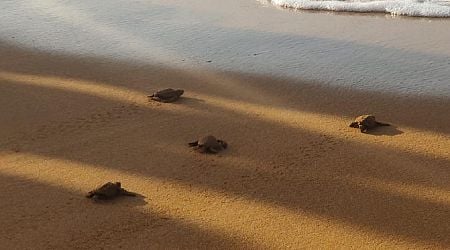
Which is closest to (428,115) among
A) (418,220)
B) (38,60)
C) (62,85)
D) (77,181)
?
(418,220)

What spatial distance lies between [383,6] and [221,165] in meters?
5.06

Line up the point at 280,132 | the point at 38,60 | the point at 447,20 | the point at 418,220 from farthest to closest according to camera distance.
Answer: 1. the point at 447,20
2. the point at 38,60
3. the point at 280,132
4. the point at 418,220

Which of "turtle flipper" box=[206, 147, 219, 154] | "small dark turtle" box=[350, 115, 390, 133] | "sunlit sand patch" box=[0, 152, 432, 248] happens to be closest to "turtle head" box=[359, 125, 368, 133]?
"small dark turtle" box=[350, 115, 390, 133]

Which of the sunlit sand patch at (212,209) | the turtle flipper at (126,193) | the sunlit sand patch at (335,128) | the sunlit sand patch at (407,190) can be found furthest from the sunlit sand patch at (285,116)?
the turtle flipper at (126,193)

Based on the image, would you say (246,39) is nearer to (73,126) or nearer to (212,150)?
(73,126)

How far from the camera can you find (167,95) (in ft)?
16.9

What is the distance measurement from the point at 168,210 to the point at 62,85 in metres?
2.43

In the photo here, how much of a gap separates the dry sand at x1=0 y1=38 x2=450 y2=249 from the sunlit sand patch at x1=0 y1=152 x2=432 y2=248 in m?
0.01

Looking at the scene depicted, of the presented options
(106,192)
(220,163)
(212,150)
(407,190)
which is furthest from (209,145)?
(407,190)

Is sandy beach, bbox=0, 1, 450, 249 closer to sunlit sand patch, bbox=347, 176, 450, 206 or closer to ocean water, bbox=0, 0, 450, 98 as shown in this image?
sunlit sand patch, bbox=347, 176, 450, 206

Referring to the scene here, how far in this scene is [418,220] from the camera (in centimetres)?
349

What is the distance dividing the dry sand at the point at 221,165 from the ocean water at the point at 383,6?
302 cm

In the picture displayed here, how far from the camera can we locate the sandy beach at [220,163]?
3.39 metres

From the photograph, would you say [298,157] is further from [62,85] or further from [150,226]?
[62,85]
